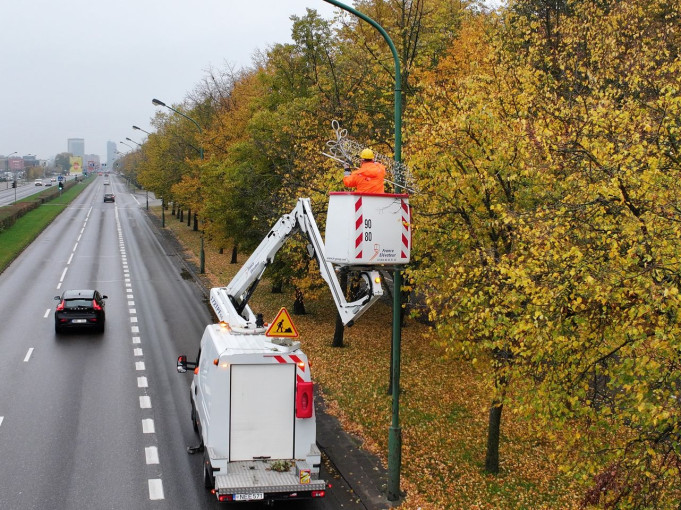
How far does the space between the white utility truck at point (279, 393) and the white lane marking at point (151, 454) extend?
6.23ft

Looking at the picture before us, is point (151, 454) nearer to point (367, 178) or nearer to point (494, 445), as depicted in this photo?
point (494, 445)

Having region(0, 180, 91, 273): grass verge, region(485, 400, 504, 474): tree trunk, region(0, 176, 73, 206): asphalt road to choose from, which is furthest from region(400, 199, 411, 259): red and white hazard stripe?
region(0, 176, 73, 206): asphalt road

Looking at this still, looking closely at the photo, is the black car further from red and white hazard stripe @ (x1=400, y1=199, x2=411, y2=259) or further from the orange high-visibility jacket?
red and white hazard stripe @ (x1=400, y1=199, x2=411, y2=259)

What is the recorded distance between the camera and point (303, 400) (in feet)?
34.9

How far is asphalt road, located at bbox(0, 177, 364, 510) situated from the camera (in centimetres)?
1150

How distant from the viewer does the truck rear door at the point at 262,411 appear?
34.6ft

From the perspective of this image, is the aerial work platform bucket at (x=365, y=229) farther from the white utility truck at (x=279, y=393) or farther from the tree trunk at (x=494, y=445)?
the tree trunk at (x=494, y=445)

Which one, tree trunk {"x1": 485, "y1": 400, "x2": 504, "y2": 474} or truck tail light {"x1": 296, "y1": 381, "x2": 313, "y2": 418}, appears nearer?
truck tail light {"x1": 296, "y1": 381, "x2": 313, "y2": 418}

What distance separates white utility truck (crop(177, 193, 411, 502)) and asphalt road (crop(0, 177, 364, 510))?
1.18 metres

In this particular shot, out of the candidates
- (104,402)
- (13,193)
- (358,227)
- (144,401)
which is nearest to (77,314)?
(104,402)

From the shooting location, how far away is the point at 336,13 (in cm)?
2498

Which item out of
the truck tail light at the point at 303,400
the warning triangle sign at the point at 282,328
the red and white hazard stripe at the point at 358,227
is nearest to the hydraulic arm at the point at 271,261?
the red and white hazard stripe at the point at 358,227

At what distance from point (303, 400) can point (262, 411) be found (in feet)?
2.27

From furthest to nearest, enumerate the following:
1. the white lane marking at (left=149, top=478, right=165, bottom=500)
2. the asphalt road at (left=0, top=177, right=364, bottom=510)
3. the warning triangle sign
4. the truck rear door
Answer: the asphalt road at (left=0, top=177, right=364, bottom=510) < the white lane marking at (left=149, top=478, right=165, bottom=500) < the warning triangle sign < the truck rear door
